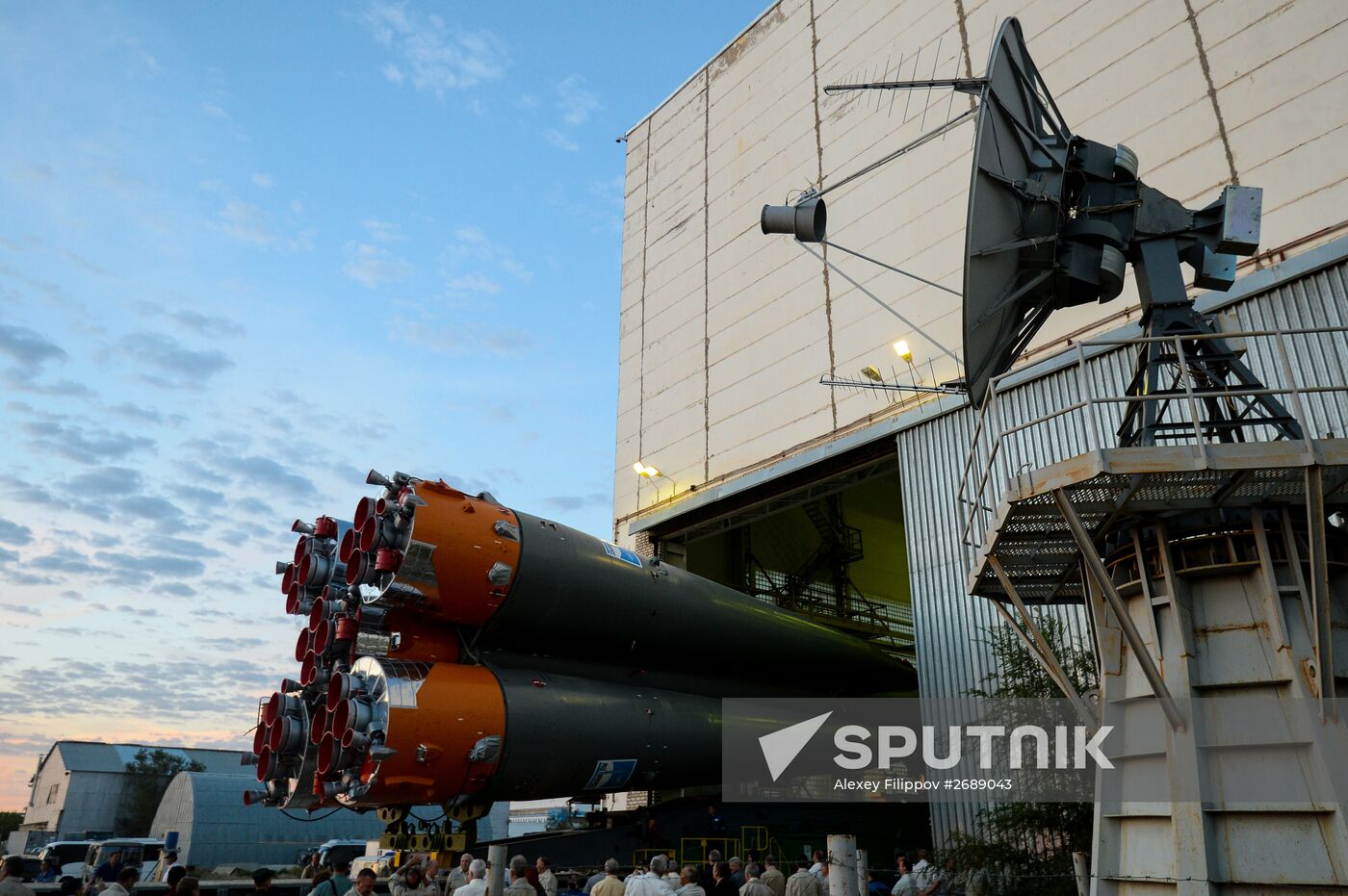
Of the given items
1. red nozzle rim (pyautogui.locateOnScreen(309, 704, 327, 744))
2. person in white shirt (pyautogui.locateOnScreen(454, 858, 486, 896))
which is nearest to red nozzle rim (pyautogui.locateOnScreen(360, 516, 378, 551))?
red nozzle rim (pyautogui.locateOnScreen(309, 704, 327, 744))

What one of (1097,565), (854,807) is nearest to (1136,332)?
(1097,565)

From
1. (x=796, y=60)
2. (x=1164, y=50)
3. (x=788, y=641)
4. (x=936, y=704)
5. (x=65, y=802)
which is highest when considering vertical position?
(x=796, y=60)

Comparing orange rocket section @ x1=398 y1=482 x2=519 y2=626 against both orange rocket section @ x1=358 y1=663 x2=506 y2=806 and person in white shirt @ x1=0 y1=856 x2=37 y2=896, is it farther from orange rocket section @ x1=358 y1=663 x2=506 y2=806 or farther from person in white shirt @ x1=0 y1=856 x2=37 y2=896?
person in white shirt @ x1=0 y1=856 x2=37 y2=896

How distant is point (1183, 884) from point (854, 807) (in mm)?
13186

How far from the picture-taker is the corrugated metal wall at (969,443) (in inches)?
535

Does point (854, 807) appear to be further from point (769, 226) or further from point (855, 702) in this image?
point (769, 226)

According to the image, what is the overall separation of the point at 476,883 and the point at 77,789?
4992 centimetres

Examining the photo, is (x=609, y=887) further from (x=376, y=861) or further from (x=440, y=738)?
(x=376, y=861)

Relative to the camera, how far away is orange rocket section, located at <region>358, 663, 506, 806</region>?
12.3 metres

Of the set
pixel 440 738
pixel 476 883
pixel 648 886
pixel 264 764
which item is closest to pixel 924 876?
pixel 648 886

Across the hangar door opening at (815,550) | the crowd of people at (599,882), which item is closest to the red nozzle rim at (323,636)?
the crowd of people at (599,882)

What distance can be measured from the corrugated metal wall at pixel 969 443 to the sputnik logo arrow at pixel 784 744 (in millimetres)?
Result: 3349

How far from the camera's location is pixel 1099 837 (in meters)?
8.72

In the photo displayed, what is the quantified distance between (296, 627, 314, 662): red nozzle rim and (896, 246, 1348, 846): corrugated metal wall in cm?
1020
